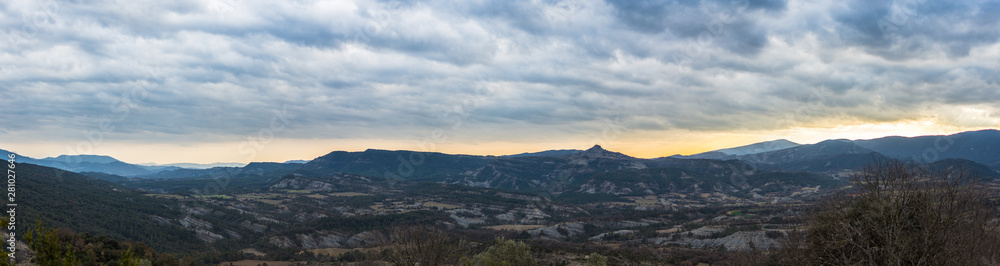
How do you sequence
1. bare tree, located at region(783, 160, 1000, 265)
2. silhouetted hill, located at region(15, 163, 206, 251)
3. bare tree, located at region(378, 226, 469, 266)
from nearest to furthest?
bare tree, located at region(783, 160, 1000, 265), bare tree, located at region(378, 226, 469, 266), silhouetted hill, located at region(15, 163, 206, 251)

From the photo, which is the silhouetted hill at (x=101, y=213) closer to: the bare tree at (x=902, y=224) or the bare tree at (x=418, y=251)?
the bare tree at (x=418, y=251)

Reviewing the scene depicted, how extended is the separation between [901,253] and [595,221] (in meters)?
157

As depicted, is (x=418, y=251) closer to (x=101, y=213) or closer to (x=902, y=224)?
(x=902, y=224)

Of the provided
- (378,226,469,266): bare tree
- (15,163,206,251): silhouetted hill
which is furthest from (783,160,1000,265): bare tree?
(15,163,206,251): silhouetted hill

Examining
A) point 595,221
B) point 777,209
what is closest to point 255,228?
point 595,221

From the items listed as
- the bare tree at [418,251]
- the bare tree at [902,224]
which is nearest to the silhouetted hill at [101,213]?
the bare tree at [418,251]

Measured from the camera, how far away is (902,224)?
1912 cm

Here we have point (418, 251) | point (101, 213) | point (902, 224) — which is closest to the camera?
point (902, 224)

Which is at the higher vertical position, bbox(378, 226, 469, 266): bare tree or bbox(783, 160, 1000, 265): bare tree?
bbox(783, 160, 1000, 265): bare tree

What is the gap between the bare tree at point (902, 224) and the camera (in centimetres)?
1848

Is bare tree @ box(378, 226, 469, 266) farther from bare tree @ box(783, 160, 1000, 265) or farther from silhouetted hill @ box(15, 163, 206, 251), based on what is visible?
silhouetted hill @ box(15, 163, 206, 251)

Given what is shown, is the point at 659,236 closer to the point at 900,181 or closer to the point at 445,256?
the point at 445,256

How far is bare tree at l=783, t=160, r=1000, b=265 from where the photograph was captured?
18484mm

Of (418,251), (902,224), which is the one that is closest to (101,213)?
(418,251)
